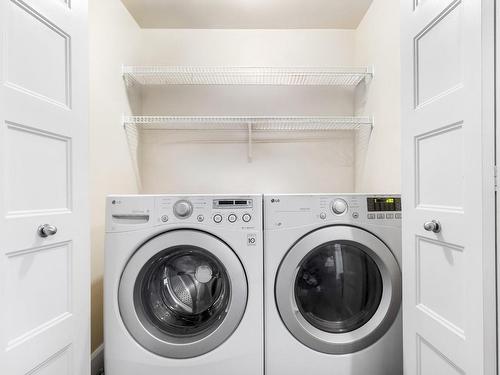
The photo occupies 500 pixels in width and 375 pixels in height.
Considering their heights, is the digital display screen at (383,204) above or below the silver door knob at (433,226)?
above

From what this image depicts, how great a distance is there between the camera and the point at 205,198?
138 centimetres

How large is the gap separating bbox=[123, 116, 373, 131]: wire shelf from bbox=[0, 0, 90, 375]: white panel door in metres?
0.93

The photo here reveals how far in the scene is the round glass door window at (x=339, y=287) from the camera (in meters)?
1.41

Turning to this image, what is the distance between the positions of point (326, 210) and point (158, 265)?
0.83 meters

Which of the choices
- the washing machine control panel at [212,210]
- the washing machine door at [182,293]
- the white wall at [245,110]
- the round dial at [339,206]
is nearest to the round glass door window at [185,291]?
the washing machine door at [182,293]

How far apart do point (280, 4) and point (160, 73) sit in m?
0.93

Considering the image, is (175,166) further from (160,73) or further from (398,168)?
(398,168)

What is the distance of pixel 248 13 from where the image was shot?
2.09 metres

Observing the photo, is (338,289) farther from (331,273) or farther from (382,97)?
(382,97)

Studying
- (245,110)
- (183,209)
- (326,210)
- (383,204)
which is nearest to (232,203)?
(183,209)

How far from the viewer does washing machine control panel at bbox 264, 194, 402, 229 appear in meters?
1.38

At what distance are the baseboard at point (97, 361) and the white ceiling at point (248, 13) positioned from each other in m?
2.14

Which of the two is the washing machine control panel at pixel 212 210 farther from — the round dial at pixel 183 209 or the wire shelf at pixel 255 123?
the wire shelf at pixel 255 123

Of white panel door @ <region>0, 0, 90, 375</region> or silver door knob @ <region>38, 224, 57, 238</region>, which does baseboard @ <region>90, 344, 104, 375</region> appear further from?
silver door knob @ <region>38, 224, 57, 238</region>
